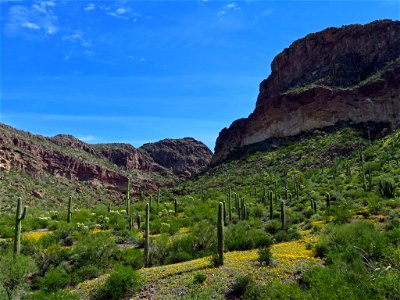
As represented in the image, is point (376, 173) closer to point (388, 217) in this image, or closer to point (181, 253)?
point (388, 217)

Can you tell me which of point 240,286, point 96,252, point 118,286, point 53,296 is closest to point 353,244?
point 240,286

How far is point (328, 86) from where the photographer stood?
76.4m

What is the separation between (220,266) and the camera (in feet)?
56.2

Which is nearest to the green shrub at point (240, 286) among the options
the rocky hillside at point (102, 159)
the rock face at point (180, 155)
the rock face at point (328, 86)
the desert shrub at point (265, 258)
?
the desert shrub at point (265, 258)

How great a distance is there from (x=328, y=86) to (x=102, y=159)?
6452cm

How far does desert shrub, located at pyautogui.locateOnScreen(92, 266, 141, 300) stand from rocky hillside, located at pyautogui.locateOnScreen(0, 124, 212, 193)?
6040cm

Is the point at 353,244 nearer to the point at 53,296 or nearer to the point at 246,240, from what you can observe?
the point at 246,240

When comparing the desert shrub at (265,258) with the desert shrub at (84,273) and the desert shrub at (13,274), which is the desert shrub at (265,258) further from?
the desert shrub at (13,274)

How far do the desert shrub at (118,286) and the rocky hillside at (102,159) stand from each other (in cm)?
6040

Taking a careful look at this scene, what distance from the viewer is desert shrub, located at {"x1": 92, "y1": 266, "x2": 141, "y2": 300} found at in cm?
1539

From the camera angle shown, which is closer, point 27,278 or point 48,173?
point 27,278

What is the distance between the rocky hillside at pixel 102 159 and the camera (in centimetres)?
8106

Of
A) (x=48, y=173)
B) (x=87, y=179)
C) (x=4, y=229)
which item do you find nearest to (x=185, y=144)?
(x=87, y=179)

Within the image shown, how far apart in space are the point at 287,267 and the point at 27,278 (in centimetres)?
1067
